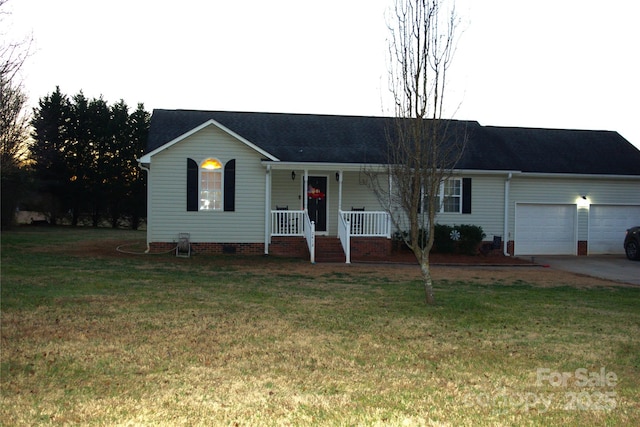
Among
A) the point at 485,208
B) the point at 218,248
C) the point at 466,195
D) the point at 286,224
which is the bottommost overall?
the point at 218,248

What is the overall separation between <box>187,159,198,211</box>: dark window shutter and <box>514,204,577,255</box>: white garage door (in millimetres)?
11416

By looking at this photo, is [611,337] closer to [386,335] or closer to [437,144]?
[386,335]

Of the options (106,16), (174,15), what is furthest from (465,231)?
(106,16)

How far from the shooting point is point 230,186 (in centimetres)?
1739

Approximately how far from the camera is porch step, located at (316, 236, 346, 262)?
54.5 ft

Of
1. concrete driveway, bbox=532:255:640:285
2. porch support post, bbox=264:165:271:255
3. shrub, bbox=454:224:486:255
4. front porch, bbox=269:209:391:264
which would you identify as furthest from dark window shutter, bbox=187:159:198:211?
concrete driveway, bbox=532:255:640:285

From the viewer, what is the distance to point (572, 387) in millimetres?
5219

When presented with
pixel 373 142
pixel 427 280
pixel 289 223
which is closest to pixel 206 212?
pixel 289 223

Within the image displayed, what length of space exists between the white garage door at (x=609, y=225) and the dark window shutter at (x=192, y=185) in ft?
47.1

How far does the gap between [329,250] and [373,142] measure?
4.78m

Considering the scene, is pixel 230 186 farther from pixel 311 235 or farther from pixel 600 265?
pixel 600 265

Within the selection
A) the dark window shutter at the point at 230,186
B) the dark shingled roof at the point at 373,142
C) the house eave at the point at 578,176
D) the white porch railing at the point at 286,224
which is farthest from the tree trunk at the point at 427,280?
the house eave at the point at 578,176

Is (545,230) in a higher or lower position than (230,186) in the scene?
lower

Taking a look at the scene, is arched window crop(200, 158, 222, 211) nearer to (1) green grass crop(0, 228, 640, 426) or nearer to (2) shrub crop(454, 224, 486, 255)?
(1) green grass crop(0, 228, 640, 426)
